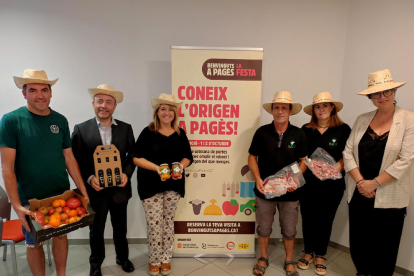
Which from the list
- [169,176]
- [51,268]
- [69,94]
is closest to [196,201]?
[169,176]

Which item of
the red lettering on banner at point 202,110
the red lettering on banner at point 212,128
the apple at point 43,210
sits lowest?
the apple at point 43,210

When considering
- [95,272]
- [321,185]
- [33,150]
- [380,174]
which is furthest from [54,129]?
[380,174]

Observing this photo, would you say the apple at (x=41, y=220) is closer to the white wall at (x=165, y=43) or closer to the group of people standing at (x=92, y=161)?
the group of people standing at (x=92, y=161)

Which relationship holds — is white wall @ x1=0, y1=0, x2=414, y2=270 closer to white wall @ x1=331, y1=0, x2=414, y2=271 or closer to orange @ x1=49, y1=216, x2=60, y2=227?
white wall @ x1=331, y1=0, x2=414, y2=271

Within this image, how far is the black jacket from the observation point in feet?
7.09

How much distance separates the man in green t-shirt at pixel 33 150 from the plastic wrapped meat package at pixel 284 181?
175 centimetres

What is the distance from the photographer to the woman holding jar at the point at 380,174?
1925mm

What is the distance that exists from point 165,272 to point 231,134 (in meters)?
1.50

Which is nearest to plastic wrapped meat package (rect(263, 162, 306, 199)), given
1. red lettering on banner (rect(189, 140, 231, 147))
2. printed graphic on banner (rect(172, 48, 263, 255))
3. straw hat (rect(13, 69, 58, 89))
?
printed graphic on banner (rect(172, 48, 263, 255))

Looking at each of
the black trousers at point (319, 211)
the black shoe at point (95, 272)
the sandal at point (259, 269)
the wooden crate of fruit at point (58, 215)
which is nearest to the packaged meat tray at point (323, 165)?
the black trousers at point (319, 211)

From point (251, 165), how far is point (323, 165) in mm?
637

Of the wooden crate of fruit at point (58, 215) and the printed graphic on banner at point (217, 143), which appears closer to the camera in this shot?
the wooden crate of fruit at point (58, 215)

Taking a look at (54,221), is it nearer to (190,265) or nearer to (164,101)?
(164,101)

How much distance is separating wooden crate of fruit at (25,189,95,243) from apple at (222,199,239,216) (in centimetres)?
133
